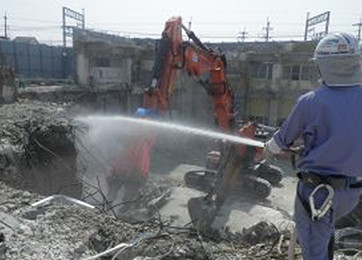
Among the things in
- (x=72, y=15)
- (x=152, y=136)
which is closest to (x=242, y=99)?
(x=152, y=136)

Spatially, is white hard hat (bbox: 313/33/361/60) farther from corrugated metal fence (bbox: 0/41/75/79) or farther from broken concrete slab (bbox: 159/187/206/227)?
corrugated metal fence (bbox: 0/41/75/79)

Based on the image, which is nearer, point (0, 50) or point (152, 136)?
point (152, 136)

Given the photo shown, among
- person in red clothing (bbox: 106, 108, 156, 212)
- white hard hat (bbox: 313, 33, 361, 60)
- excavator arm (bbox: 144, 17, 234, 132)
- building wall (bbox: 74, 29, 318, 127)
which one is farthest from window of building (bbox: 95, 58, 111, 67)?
white hard hat (bbox: 313, 33, 361, 60)

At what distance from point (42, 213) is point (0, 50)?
20352mm

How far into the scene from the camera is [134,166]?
8.74 m

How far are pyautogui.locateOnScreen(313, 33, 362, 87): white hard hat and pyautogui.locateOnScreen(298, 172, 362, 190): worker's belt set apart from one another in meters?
0.65

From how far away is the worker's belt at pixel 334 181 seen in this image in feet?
9.92

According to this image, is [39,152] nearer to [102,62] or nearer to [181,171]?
[181,171]

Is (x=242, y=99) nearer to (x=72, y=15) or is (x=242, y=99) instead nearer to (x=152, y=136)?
(x=152, y=136)

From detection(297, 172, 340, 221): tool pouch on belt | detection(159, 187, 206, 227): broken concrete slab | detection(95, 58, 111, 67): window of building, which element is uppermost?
detection(95, 58, 111, 67): window of building

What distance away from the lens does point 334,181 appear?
302 cm

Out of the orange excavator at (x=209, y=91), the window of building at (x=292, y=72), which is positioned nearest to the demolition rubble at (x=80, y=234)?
the orange excavator at (x=209, y=91)

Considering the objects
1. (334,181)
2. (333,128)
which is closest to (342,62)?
(333,128)

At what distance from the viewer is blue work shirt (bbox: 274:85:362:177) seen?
2946mm
